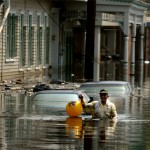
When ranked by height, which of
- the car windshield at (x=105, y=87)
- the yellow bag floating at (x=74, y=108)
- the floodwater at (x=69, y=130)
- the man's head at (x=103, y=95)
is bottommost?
the floodwater at (x=69, y=130)

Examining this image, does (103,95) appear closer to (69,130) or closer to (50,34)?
(69,130)

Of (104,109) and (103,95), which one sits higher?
(103,95)

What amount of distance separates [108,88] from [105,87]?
12 cm

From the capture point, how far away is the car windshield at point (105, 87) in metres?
32.3

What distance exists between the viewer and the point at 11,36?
44.7 m

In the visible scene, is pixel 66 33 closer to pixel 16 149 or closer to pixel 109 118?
pixel 109 118

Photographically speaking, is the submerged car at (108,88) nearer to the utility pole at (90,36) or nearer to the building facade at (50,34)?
the building facade at (50,34)

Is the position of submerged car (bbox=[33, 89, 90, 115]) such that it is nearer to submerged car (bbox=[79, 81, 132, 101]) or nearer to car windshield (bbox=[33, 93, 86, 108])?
car windshield (bbox=[33, 93, 86, 108])

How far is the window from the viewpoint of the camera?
1736 inches

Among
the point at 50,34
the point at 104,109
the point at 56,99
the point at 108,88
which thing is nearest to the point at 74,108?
the point at 104,109

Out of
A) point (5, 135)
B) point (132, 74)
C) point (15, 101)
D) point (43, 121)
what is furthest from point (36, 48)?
point (5, 135)

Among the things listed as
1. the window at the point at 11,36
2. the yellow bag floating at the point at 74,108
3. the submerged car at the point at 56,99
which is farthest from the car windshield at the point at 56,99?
the window at the point at 11,36

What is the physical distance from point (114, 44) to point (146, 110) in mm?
60019

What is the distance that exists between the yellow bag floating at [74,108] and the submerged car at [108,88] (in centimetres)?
828
